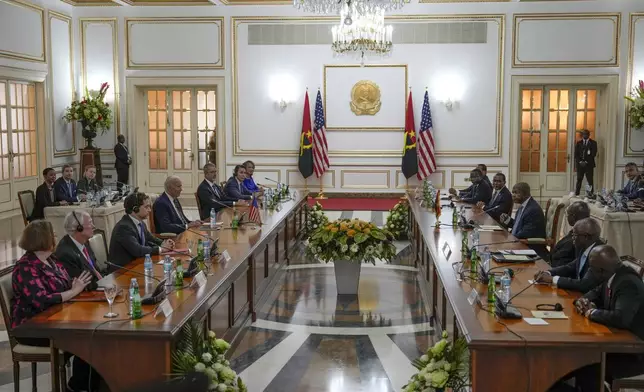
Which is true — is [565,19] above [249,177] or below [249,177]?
above

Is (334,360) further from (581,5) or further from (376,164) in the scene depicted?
(581,5)

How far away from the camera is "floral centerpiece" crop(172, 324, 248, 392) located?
388cm

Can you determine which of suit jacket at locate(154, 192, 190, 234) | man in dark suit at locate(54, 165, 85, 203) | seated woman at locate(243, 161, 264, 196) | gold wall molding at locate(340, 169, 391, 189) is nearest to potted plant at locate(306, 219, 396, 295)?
suit jacket at locate(154, 192, 190, 234)

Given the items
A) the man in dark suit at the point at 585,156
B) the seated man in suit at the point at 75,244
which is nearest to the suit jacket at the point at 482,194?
the man in dark suit at the point at 585,156

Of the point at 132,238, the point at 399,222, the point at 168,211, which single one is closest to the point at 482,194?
the point at 399,222

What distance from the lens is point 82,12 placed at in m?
14.5

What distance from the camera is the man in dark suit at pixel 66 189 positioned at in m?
9.79

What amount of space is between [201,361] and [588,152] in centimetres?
1148

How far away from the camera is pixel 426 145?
14250mm

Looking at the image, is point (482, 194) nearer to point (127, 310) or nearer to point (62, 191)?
point (62, 191)

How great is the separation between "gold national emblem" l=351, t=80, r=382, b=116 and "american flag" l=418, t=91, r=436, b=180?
3.00ft

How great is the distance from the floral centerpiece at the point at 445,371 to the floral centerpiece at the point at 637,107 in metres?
11.0

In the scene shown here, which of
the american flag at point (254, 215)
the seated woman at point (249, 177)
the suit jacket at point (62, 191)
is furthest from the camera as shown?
the seated woman at point (249, 177)

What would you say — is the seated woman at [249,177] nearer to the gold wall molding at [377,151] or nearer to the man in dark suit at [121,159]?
the gold wall molding at [377,151]
